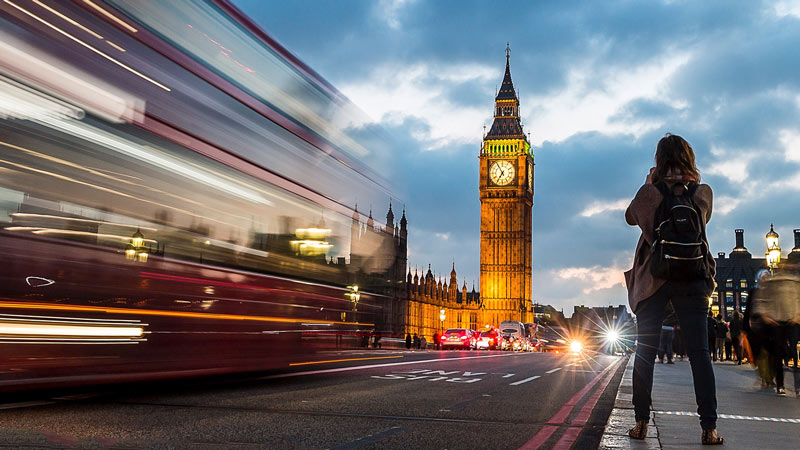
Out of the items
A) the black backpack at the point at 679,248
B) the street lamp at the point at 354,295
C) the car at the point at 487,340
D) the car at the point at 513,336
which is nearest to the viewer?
the black backpack at the point at 679,248

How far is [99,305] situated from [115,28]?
7.59 ft

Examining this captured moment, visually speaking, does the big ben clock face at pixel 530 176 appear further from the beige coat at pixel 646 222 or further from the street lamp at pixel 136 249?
the beige coat at pixel 646 222

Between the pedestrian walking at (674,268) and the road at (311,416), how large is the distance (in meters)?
0.78

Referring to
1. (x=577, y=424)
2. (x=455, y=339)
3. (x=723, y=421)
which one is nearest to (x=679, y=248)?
(x=577, y=424)

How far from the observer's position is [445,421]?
6418mm

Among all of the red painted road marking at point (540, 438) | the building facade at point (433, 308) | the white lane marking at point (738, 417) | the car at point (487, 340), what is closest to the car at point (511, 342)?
the car at point (487, 340)

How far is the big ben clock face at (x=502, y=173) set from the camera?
108438 mm

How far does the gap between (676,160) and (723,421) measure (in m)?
2.72

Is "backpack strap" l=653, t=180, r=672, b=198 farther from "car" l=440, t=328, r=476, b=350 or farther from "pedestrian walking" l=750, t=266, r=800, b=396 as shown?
"car" l=440, t=328, r=476, b=350

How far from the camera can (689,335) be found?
512cm

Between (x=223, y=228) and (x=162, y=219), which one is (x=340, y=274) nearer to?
(x=223, y=228)

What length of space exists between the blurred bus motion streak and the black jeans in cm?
421

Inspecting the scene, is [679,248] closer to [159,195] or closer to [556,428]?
[556,428]

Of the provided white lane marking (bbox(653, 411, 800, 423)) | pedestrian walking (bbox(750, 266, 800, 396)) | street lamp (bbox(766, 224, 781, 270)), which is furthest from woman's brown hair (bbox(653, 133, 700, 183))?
street lamp (bbox(766, 224, 781, 270))
